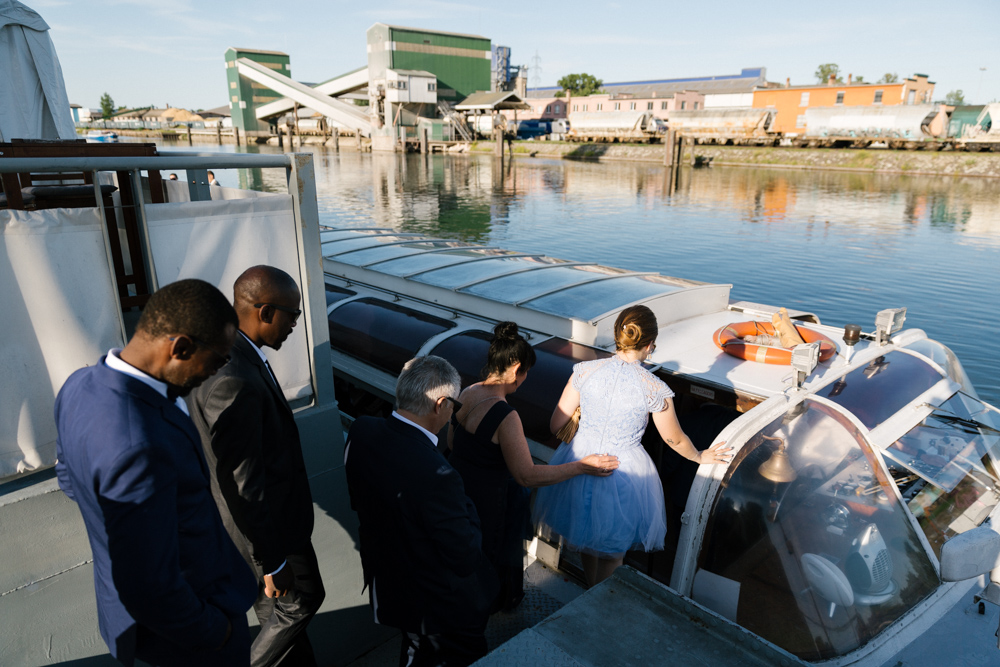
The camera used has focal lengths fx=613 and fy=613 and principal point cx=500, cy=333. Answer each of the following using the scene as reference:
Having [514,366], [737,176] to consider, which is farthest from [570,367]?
[737,176]

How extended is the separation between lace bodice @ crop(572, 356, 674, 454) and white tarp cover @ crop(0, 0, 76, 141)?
5.02m

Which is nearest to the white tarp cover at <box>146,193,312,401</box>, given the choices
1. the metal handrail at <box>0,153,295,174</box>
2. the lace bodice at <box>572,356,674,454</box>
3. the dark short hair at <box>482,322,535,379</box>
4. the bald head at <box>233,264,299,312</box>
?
the metal handrail at <box>0,153,295,174</box>

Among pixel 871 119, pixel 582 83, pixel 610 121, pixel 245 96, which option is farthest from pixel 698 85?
pixel 245 96

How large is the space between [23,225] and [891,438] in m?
4.56

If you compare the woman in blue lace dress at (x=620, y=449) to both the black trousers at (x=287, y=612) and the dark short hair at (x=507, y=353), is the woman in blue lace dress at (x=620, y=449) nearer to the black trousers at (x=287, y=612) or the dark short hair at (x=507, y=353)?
the dark short hair at (x=507, y=353)

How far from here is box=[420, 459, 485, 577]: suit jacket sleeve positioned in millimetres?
2320

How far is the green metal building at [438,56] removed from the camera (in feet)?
225

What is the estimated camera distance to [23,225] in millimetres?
2395

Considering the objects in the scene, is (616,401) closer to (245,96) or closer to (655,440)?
(655,440)

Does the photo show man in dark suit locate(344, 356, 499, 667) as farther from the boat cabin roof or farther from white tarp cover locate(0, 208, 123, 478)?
the boat cabin roof

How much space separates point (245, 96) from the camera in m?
80.5

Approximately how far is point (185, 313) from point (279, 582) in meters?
1.39

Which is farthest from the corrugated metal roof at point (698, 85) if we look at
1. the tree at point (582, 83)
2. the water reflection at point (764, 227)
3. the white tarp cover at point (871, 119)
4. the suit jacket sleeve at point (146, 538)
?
the suit jacket sleeve at point (146, 538)

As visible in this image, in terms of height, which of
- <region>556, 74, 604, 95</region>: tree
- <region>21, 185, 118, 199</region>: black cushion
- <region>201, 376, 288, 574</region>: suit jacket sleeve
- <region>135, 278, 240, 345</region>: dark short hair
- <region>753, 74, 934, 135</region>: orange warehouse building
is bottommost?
<region>201, 376, 288, 574</region>: suit jacket sleeve
